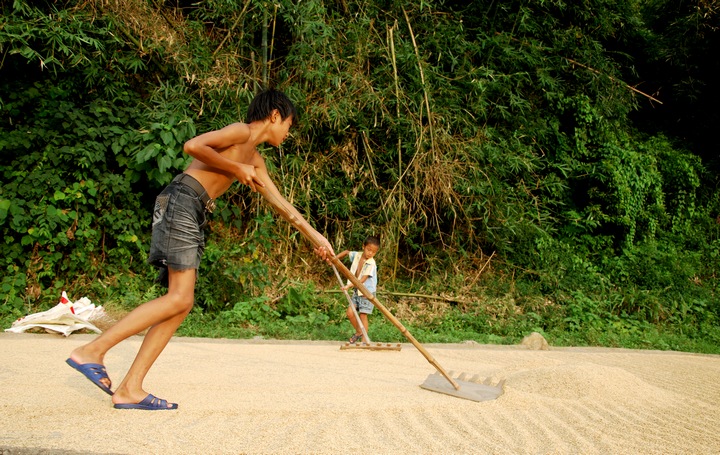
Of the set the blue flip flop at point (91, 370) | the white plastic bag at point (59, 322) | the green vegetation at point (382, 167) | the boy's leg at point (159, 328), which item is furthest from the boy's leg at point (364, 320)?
the blue flip flop at point (91, 370)

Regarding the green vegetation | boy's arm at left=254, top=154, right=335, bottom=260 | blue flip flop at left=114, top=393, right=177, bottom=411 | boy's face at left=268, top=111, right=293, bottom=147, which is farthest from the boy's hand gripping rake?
the green vegetation

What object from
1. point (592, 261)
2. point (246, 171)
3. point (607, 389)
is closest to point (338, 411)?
point (246, 171)

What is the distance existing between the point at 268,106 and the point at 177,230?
0.73 m

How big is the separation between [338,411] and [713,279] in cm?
742

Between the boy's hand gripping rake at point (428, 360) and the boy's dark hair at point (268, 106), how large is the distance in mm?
362

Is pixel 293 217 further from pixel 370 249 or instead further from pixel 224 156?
pixel 370 249

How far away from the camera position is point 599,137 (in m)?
8.64

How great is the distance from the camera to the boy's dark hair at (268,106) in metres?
3.01

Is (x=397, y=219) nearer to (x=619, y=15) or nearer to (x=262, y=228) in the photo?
(x=262, y=228)

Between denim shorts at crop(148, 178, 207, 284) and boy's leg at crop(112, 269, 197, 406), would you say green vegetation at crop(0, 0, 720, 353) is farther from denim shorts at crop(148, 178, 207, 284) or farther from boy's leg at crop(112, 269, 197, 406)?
denim shorts at crop(148, 178, 207, 284)

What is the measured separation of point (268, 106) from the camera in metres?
3.01

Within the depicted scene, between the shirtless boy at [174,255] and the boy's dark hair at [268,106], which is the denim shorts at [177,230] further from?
the boy's dark hair at [268,106]

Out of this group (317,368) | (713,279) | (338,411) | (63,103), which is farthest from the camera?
(713,279)

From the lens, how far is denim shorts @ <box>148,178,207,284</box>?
276 cm
